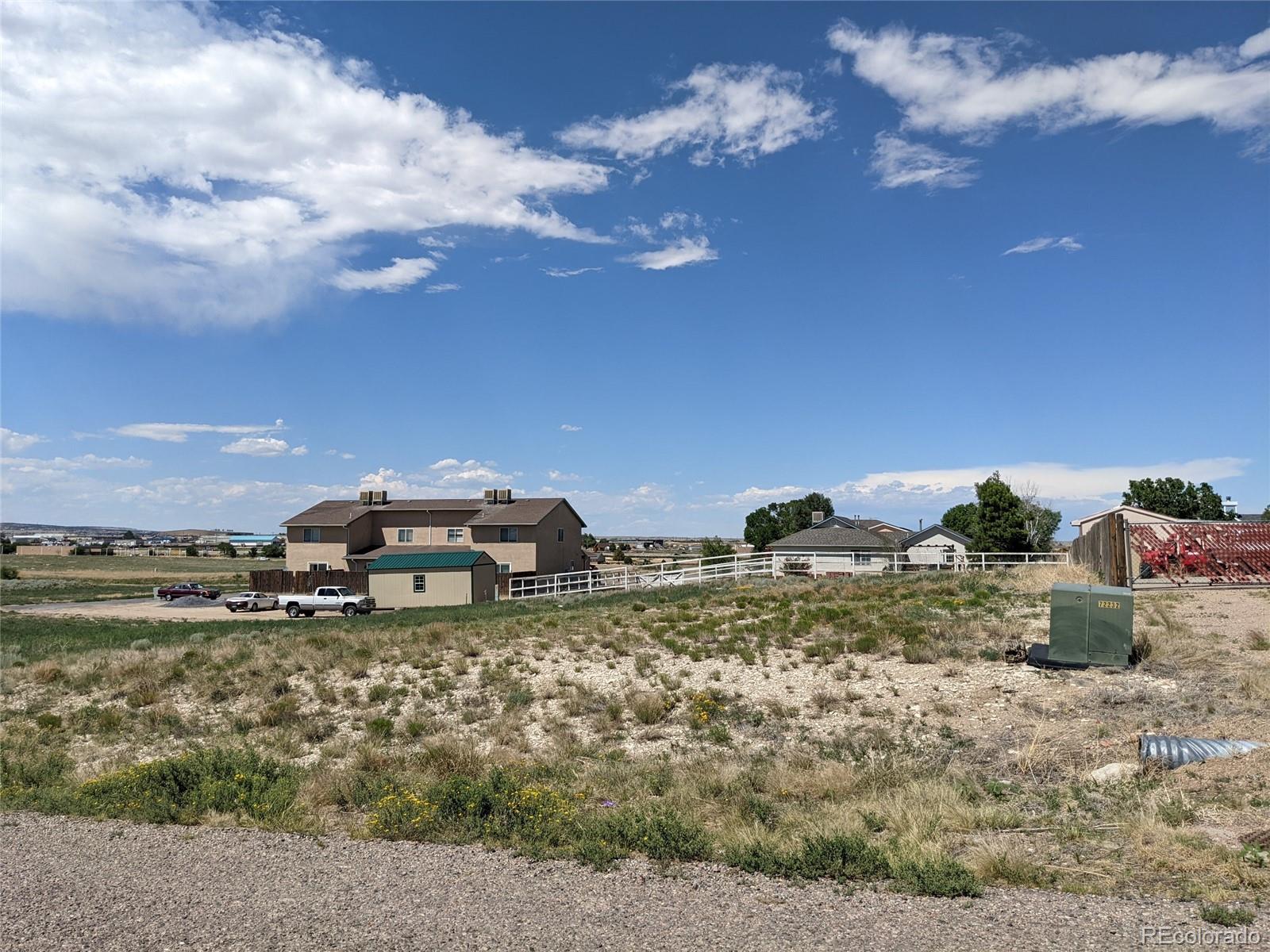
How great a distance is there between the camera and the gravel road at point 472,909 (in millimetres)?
5852

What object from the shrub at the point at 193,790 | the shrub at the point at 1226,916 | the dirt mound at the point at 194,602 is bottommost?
the dirt mound at the point at 194,602

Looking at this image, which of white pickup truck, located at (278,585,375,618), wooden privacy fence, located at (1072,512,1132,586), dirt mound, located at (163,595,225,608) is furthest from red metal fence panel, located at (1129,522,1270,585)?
dirt mound, located at (163,595,225,608)

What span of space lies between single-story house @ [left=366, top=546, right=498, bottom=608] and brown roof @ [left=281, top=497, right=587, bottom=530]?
9402mm

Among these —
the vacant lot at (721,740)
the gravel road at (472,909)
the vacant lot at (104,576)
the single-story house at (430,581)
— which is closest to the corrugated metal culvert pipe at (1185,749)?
the vacant lot at (721,740)

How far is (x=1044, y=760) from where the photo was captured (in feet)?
35.9

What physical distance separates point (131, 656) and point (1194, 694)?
24848 millimetres

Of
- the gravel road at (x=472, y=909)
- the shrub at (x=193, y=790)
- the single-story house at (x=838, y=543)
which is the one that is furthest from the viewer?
the single-story house at (x=838, y=543)

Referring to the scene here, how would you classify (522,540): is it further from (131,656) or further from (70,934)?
(70,934)

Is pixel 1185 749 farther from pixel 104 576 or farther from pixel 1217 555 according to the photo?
pixel 104 576

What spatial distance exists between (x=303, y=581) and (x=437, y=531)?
10.6 metres

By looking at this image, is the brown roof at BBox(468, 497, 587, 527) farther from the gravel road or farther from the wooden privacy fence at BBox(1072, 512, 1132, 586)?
the gravel road

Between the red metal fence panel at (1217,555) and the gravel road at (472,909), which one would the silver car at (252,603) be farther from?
the gravel road at (472,909)
